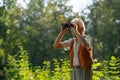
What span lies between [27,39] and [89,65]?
41.0 metres

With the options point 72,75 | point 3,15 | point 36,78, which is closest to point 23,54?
point 36,78

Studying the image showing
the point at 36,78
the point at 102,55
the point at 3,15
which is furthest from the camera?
the point at 102,55

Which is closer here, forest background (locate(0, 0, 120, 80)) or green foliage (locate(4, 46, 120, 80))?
green foliage (locate(4, 46, 120, 80))

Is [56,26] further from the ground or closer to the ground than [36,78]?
further from the ground

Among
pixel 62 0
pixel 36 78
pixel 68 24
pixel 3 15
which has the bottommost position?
pixel 36 78

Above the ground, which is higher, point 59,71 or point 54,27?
point 54,27

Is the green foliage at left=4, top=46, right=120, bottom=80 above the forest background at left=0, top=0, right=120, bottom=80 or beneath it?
beneath

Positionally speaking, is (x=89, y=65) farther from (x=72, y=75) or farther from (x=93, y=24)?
(x=93, y=24)

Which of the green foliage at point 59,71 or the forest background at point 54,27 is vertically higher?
the forest background at point 54,27

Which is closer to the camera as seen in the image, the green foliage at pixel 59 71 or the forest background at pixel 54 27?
the green foliage at pixel 59 71

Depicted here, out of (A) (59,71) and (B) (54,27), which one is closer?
(A) (59,71)

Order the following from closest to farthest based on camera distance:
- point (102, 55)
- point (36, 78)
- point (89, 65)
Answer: point (89, 65), point (36, 78), point (102, 55)

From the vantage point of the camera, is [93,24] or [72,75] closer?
[72,75]

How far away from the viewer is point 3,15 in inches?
906
